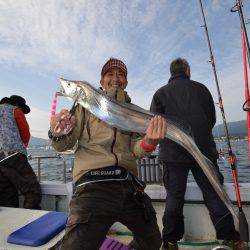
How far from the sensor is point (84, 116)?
11.1ft

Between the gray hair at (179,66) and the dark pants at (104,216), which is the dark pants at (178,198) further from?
the gray hair at (179,66)

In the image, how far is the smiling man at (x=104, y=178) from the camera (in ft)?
9.07

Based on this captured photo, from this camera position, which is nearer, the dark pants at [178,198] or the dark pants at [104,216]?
the dark pants at [104,216]

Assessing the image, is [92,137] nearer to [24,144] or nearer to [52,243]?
[52,243]

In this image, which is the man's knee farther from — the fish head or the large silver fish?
the fish head

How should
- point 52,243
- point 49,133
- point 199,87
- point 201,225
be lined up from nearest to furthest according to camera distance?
point 52,243 < point 49,133 < point 199,87 < point 201,225

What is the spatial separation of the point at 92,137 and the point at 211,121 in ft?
7.21

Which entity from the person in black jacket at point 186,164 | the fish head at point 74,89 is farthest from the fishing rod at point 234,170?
the fish head at point 74,89

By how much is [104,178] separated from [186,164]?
5.53ft

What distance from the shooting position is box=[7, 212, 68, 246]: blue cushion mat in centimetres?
284

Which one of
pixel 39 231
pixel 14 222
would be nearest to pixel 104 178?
pixel 39 231

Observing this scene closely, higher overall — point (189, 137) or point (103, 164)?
point (189, 137)

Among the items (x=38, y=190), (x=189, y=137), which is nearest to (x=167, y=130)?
(x=189, y=137)

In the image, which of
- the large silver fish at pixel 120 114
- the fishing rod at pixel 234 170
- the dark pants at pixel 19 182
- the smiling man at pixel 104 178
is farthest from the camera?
the dark pants at pixel 19 182
